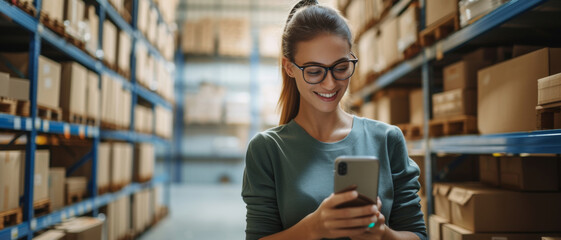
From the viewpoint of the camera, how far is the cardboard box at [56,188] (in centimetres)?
343

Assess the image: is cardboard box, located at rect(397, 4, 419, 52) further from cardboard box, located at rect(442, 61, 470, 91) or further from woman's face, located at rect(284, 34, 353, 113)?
woman's face, located at rect(284, 34, 353, 113)

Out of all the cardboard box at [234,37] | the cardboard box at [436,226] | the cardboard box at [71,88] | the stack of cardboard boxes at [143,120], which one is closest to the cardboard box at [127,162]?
the stack of cardboard boxes at [143,120]

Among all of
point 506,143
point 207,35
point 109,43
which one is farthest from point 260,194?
point 207,35

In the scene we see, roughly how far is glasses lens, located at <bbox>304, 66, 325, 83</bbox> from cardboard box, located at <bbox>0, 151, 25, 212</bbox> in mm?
2258

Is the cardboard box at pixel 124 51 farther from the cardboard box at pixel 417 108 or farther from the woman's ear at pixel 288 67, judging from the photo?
the woman's ear at pixel 288 67

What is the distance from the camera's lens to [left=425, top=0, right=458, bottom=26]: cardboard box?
113 inches

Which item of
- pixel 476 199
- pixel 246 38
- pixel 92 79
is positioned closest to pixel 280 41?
pixel 476 199

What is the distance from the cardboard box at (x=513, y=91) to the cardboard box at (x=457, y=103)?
0.16 m

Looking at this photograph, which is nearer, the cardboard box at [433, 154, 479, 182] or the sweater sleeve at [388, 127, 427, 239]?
the sweater sleeve at [388, 127, 427, 239]

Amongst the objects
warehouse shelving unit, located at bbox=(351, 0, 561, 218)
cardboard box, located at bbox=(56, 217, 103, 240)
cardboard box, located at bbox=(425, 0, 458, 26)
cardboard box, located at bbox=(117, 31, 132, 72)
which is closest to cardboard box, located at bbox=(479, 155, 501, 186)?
warehouse shelving unit, located at bbox=(351, 0, 561, 218)

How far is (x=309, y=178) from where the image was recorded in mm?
1502

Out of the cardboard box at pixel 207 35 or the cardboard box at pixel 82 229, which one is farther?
the cardboard box at pixel 207 35

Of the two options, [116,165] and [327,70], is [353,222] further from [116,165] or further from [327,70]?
[116,165]

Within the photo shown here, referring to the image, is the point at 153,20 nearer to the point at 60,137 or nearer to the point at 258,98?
the point at 60,137
